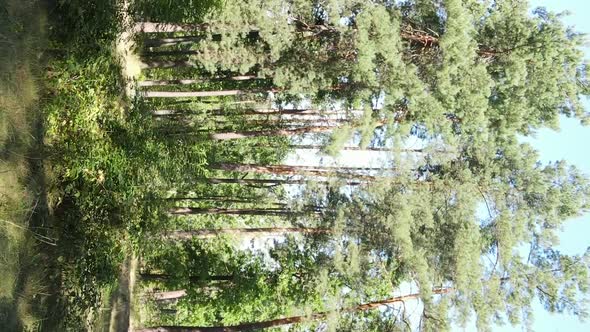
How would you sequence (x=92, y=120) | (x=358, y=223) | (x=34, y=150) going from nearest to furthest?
(x=34, y=150), (x=92, y=120), (x=358, y=223)

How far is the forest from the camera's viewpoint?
11195 millimetres

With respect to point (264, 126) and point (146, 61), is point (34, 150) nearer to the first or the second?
point (146, 61)

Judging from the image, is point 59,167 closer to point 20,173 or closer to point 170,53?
point 20,173

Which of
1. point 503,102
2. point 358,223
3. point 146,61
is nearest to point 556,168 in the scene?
point 503,102

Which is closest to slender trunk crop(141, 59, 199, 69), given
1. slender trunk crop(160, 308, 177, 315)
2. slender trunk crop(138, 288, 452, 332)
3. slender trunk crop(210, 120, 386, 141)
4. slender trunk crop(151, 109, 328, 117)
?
slender trunk crop(210, 120, 386, 141)

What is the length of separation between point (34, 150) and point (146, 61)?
956cm

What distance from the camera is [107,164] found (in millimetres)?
13398

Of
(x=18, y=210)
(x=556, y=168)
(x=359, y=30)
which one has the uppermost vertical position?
(x=359, y=30)

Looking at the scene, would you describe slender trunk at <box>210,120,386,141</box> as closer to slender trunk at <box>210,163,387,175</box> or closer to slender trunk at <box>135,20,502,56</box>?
slender trunk at <box>210,163,387,175</box>

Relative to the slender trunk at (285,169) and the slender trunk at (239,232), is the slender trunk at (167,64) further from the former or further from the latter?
the slender trunk at (239,232)

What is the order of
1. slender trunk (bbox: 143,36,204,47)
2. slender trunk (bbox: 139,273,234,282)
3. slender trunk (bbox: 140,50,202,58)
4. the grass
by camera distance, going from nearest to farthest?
1. the grass
2. slender trunk (bbox: 143,36,204,47)
3. slender trunk (bbox: 140,50,202,58)
4. slender trunk (bbox: 139,273,234,282)

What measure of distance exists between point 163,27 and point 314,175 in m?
9.20

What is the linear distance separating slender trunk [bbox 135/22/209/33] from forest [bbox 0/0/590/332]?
81mm

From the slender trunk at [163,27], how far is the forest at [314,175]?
0.08 meters
